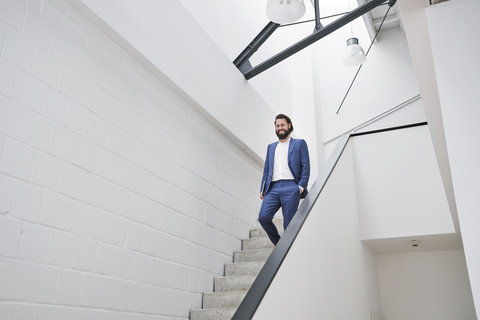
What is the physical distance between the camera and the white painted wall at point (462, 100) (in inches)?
59.4

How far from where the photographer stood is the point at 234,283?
13.0 feet

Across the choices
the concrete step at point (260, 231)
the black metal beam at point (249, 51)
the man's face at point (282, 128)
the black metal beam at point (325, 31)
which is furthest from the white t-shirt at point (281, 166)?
the black metal beam at point (249, 51)

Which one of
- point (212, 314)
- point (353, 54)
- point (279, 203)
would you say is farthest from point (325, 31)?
point (212, 314)

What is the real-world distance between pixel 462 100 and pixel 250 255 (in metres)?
3.11

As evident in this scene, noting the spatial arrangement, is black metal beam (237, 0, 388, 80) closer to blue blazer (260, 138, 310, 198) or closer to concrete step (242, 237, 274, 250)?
blue blazer (260, 138, 310, 198)

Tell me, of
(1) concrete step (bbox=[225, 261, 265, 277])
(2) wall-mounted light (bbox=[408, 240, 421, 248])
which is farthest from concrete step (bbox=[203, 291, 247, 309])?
(2) wall-mounted light (bbox=[408, 240, 421, 248])

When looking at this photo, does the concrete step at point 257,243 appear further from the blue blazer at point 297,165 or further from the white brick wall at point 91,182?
the blue blazer at point 297,165

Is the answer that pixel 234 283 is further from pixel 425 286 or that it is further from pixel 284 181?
pixel 425 286

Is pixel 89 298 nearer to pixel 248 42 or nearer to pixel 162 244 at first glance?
pixel 162 244

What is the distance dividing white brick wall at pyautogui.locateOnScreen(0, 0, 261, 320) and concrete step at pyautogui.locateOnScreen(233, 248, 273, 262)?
0.32 meters

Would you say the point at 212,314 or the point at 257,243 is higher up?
the point at 257,243

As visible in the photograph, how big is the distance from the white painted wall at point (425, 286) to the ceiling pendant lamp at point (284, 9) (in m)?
2.85

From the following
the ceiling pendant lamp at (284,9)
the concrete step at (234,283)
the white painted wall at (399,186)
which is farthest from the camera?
the white painted wall at (399,186)

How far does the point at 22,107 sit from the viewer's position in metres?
2.43
